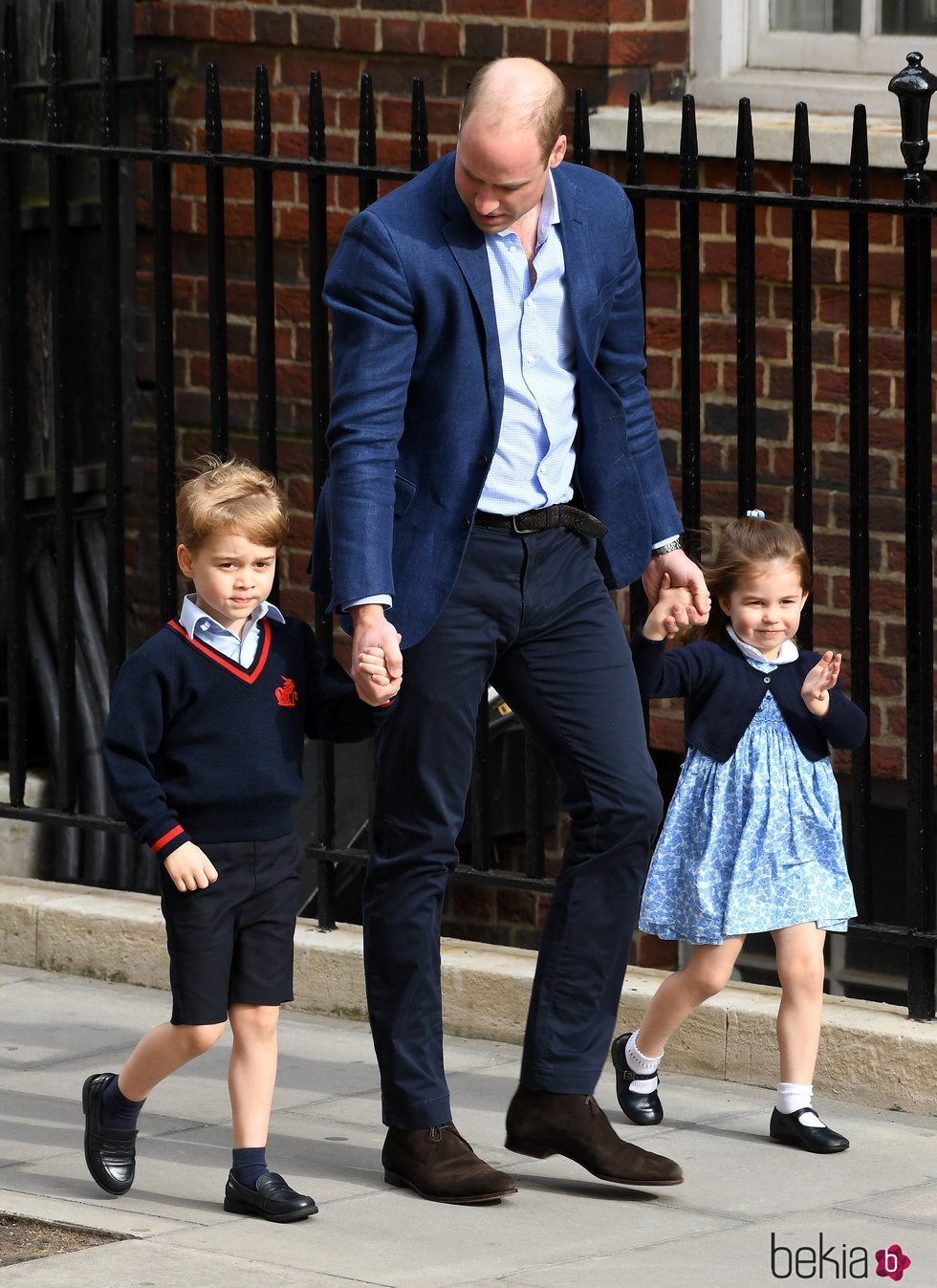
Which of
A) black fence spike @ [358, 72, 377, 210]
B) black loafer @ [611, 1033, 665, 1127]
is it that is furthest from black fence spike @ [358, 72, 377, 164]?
black loafer @ [611, 1033, 665, 1127]

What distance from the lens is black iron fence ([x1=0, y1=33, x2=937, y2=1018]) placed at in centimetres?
499

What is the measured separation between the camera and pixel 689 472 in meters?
5.30

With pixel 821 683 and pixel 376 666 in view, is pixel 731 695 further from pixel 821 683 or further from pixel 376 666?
pixel 376 666

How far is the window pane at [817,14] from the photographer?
662cm

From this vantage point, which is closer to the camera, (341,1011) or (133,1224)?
(133,1224)

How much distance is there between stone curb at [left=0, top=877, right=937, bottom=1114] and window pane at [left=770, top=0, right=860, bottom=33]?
9.05ft

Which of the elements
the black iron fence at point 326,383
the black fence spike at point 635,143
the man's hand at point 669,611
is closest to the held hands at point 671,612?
the man's hand at point 669,611

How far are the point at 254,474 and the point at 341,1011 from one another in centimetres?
184

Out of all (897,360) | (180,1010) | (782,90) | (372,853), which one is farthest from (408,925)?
(782,90)

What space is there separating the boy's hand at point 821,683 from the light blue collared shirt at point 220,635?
109 centimetres

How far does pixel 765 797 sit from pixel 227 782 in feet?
3.67

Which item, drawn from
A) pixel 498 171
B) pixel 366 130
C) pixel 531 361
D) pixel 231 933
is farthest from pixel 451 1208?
pixel 366 130

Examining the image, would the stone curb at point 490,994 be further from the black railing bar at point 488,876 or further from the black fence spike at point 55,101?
the black fence spike at point 55,101

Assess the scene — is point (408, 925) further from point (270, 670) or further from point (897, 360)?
point (897, 360)
